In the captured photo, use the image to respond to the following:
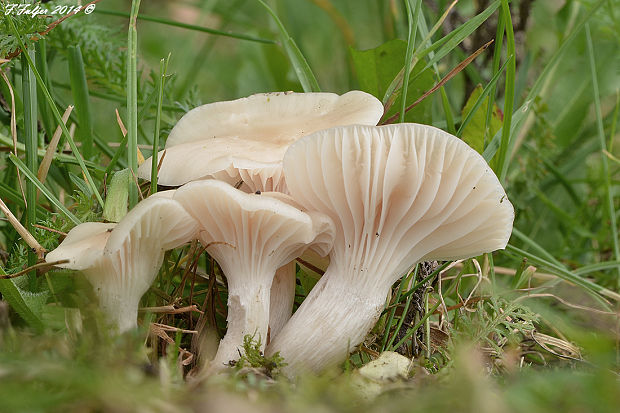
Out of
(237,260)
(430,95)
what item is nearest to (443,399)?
(237,260)

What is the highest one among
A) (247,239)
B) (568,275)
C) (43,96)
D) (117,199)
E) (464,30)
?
(464,30)

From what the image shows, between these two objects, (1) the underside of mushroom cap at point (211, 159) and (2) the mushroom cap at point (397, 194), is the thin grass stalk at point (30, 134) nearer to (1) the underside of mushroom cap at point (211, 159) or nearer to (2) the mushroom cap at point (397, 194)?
(1) the underside of mushroom cap at point (211, 159)

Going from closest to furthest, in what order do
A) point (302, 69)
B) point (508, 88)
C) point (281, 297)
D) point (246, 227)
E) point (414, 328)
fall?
point (246, 227), point (414, 328), point (281, 297), point (508, 88), point (302, 69)

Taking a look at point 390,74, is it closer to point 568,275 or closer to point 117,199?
point 568,275

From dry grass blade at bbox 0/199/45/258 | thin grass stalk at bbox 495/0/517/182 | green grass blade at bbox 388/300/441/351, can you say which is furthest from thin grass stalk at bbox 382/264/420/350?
dry grass blade at bbox 0/199/45/258

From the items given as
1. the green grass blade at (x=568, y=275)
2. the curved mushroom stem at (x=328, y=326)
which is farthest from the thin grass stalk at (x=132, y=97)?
the green grass blade at (x=568, y=275)

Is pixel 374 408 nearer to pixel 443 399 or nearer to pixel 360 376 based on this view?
pixel 443 399

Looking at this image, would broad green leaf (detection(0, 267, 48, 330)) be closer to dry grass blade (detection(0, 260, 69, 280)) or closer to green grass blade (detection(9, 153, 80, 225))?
dry grass blade (detection(0, 260, 69, 280))

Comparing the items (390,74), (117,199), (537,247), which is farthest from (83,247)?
(537,247)
